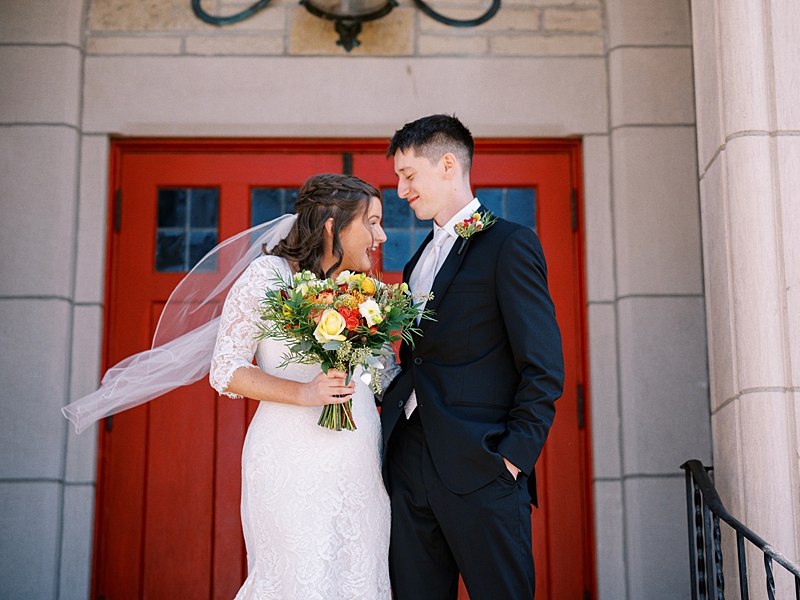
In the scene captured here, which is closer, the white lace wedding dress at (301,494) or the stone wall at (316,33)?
the white lace wedding dress at (301,494)

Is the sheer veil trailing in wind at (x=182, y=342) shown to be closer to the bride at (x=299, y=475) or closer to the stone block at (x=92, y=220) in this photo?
the bride at (x=299, y=475)

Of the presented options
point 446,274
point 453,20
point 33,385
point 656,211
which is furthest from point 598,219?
point 33,385

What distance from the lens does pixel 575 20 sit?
5691mm

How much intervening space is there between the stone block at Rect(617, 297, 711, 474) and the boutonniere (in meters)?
1.75

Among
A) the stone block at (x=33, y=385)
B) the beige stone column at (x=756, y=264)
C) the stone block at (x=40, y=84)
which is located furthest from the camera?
the stone block at (x=40, y=84)

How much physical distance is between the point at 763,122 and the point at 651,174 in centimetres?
113

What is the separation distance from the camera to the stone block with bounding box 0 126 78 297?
5254 mm

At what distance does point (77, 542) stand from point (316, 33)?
3.09 m

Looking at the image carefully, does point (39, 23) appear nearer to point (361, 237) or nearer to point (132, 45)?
point (132, 45)

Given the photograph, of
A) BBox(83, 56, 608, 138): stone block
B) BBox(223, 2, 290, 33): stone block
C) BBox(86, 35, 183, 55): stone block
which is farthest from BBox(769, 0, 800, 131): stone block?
BBox(86, 35, 183, 55): stone block

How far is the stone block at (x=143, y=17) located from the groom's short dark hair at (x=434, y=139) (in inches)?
86.8

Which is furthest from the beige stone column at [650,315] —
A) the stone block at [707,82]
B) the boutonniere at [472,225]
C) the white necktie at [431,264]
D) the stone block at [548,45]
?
the boutonniere at [472,225]

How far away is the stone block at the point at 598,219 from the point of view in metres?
5.33

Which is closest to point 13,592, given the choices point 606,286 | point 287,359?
point 287,359
